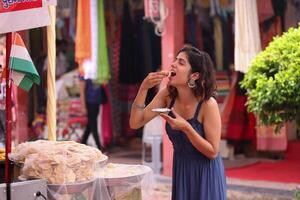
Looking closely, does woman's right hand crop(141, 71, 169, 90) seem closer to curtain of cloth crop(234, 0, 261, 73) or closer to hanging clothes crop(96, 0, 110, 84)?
curtain of cloth crop(234, 0, 261, 73)

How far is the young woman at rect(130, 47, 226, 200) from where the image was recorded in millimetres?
3547

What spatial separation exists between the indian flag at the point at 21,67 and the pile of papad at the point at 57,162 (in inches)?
22.9

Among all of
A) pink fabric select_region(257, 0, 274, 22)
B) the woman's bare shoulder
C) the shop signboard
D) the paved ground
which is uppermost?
pink fabric select_region(257, 0, 274, 22)

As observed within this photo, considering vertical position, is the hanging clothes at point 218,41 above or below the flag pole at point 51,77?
above

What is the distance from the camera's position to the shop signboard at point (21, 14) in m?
2.99

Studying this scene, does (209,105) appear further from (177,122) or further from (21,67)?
(21,67)

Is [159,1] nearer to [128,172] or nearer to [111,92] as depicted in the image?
[111,92]

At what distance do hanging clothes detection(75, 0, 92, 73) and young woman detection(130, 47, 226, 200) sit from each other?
4554 millimetres

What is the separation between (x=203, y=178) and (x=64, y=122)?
6.75m

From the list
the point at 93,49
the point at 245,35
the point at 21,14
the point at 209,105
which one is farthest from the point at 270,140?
the point at 21,14

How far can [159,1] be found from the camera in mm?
7730

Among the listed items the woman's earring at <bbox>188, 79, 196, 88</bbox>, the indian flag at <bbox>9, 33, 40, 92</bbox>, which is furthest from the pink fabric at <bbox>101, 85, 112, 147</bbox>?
the woman's earring at <bbox>188, 79, 196, 88</bbox>

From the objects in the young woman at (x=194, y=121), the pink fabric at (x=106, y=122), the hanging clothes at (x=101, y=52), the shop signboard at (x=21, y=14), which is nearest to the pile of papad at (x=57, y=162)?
the young woman at (x=194, y=121)

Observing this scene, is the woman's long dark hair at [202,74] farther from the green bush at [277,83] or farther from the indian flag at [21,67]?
the green bush at [277,83]
